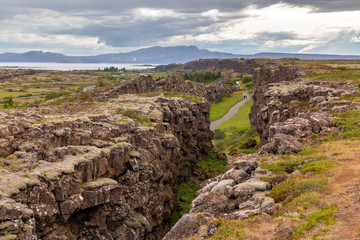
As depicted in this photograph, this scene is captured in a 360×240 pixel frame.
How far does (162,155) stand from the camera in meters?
48.3

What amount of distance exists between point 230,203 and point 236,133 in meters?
96.2

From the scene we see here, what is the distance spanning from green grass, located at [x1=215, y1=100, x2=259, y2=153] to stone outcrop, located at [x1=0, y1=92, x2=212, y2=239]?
5194 cm

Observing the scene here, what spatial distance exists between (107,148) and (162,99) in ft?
127

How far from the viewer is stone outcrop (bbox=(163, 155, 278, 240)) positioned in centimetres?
2195

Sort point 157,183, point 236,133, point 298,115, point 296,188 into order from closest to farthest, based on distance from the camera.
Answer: point 296,188 → point 157,183 → point 298,115 → point 236,133

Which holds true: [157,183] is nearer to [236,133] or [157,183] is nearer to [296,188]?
[296,188]

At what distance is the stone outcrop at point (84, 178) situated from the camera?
23.9 meters

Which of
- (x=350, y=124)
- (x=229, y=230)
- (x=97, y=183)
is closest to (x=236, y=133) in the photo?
(x=350, y=124)

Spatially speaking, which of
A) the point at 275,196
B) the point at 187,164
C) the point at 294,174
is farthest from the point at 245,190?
the point at 187,164

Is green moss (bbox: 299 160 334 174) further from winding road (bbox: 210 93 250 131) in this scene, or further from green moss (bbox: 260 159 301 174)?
winding road (bbox: 210 93 250 131)

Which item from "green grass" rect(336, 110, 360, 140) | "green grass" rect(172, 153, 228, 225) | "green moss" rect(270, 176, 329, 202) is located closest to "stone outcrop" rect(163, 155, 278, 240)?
"green moss" rect(270, 176, 329, 202)

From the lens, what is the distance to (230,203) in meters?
26.1

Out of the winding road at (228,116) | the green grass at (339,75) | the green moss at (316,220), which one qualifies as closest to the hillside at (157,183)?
the green moss at (316,220)

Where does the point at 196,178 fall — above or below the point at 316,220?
below
